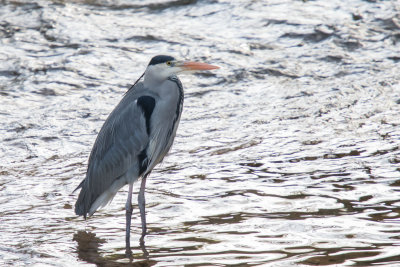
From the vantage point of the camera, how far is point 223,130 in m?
7.88

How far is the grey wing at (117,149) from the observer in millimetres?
5617

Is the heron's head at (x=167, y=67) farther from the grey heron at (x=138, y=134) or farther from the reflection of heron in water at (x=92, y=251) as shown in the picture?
the reflection of heron in water at (x=92, y=251)

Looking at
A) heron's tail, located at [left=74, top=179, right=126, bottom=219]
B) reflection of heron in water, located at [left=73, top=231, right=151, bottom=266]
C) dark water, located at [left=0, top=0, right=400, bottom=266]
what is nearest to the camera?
reflection of heron in water, located at [left=73, top=231, right=151, bottom=266]

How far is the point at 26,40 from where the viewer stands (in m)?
10.6

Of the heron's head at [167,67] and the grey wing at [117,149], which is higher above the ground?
the heron's head at [167,67]

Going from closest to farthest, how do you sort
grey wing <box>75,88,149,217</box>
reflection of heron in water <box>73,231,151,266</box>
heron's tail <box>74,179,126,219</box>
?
reflection of heron in water <box>73,231,151,266</box>
heron's tail <box>74,179,126,219</box>
grey wing <box>75,88,149,217</box>

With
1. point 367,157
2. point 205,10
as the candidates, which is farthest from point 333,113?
point 205,10

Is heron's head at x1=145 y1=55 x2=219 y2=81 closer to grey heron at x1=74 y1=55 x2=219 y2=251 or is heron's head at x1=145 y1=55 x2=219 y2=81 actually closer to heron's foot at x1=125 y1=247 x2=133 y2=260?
grey heron at x1=74 y1=55 x2=219 y2=251

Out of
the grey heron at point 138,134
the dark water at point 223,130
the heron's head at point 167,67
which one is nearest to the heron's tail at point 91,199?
the grey heron at point 138,134

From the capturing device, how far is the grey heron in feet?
18.2

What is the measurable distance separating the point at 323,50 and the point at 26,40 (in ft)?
13.8

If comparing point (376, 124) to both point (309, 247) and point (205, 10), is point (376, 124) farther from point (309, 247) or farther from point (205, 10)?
point (205, 10)

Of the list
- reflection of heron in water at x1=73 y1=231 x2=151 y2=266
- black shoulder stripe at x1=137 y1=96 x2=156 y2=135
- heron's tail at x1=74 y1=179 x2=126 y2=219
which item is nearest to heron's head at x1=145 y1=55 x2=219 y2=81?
black shoulder stripe at x1=137 y1=96 x2=156 y2=135

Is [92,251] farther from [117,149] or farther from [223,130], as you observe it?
[223,130]
